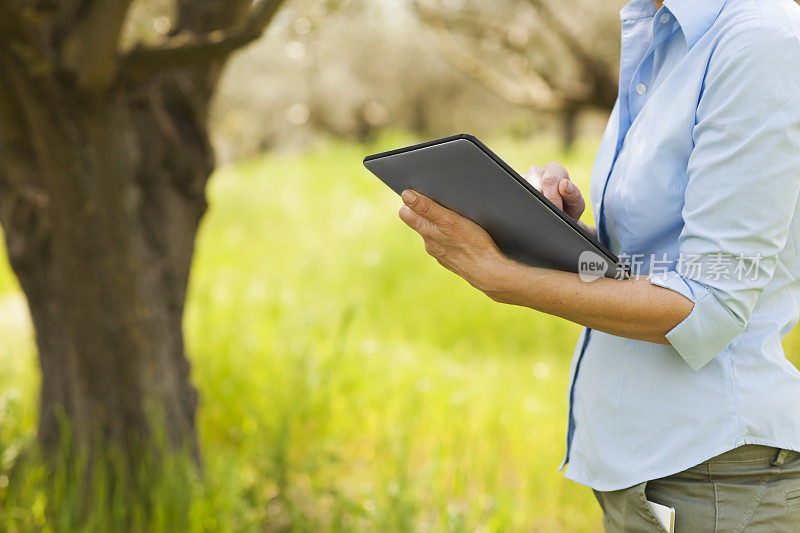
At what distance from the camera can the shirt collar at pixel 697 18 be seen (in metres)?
1.17

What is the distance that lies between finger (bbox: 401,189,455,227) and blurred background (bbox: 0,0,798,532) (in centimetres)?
147

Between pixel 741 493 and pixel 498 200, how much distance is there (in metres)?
0.60

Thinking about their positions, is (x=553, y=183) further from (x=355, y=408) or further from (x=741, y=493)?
(x=355, y=408)

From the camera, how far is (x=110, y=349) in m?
2.72

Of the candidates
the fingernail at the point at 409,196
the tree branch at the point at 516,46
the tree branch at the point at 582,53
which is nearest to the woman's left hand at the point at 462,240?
the fingernail at the point at 409,196

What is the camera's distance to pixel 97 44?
2262 mm

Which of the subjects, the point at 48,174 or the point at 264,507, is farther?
A: the point at 264,507

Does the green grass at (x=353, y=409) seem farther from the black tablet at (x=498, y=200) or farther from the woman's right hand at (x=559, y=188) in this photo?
the black tablet at (x=498, y=200)

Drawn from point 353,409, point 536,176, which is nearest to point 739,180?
point 536,176

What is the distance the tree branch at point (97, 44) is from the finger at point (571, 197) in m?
Answer: 1.49

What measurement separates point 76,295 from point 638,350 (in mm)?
2095

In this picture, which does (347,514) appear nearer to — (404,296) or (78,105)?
(78,105)

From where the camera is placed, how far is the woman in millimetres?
1063

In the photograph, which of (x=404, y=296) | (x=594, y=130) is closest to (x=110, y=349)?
(x=404, y=296)
